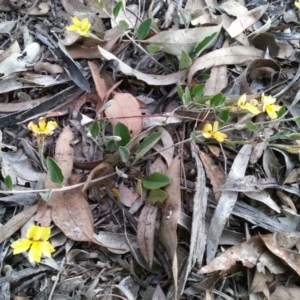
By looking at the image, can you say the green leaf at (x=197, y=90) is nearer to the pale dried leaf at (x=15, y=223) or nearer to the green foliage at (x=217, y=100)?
the green foliage at (x=217, y=100)

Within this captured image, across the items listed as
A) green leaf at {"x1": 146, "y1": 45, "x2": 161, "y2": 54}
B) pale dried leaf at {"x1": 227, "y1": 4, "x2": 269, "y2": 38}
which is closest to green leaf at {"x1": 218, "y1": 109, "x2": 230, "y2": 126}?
green leaf at {"x1": 146, "y1": 45, "x2": 161, "y2": 54}

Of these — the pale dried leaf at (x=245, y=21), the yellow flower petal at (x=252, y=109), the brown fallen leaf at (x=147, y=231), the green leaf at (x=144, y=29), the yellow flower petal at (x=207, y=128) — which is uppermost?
the green leaf at (x=144, y=29)

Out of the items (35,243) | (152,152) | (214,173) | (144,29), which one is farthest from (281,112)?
(35,243)

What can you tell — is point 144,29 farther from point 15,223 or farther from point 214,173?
point 15,223

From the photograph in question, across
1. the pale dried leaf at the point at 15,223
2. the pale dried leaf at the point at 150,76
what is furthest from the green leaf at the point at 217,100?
the pale dried leaf at the point at 15,223

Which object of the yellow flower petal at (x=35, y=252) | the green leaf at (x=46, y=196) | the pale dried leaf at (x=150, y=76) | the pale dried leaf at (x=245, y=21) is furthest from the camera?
the pale dried leaf at (x=245, y=21)
